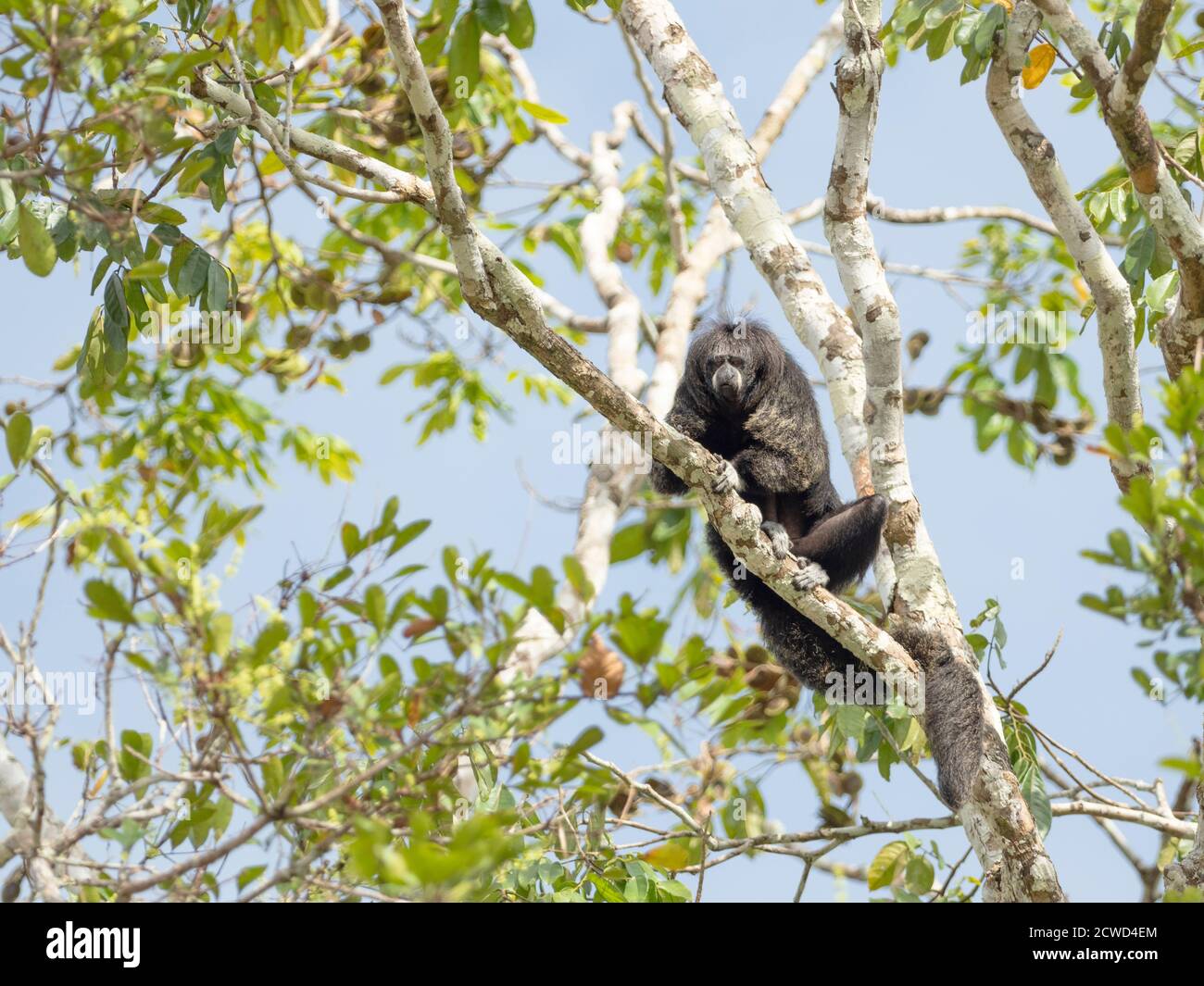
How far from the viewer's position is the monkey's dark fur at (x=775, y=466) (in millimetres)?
5980

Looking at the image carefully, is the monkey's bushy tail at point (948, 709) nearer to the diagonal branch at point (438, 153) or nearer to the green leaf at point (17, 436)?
the diagonal branch at point (438, 153)

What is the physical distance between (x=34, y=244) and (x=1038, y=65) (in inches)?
181

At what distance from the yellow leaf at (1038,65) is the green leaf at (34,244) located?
442 cm

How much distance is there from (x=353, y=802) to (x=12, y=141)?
2.21 meters

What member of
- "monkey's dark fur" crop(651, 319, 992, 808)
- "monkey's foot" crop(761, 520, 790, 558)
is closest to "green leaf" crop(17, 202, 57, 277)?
"monkey's dark fur" crop(651, 319, 992, 808)

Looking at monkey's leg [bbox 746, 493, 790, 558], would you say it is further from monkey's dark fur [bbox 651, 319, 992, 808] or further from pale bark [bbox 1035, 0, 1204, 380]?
pale bark [bbox 1035, 0, 1204, 380]

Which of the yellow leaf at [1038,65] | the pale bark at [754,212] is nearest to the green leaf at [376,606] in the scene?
the pale bark at [754,212]

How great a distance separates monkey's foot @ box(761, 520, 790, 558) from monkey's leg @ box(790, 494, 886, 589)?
0.15 meters

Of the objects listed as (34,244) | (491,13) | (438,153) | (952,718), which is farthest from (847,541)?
(34,244)

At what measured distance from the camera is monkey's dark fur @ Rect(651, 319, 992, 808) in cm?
598

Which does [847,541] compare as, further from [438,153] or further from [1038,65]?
[438,153]
